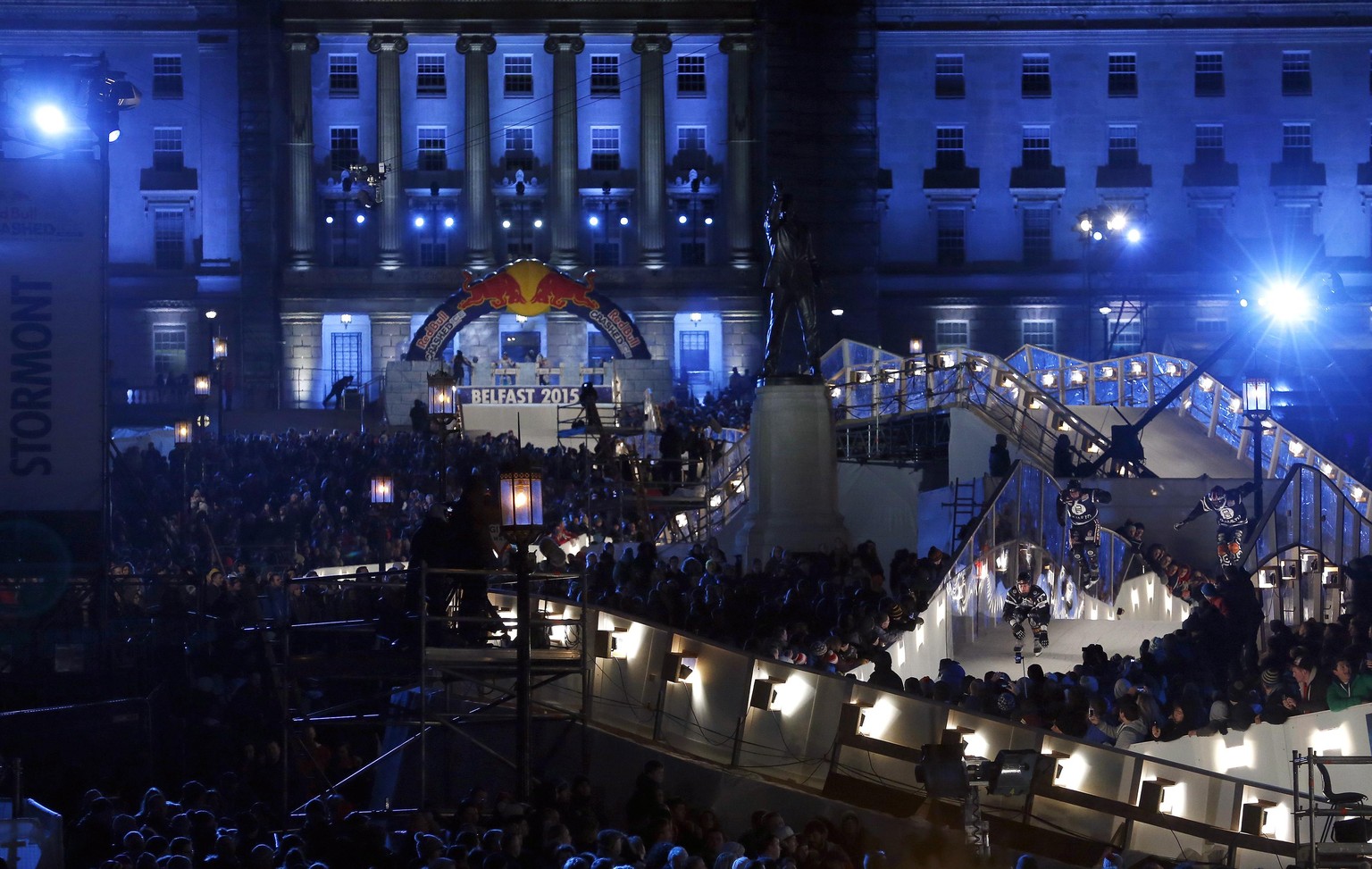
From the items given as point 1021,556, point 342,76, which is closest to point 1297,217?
point 342,76

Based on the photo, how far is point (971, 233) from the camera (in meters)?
72.2

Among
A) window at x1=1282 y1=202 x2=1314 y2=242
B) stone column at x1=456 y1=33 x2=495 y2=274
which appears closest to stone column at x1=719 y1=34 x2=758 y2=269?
stone column at x1=456 y1=33 x2=495 y2=274

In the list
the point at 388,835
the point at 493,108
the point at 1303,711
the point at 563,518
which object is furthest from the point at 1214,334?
the point at 388,835

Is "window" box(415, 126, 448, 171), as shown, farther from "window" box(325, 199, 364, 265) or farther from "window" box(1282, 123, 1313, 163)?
"window" box(1282, 123, 1313, 163)

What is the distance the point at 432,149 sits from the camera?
7094 cm

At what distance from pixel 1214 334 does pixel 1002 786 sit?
183 ft

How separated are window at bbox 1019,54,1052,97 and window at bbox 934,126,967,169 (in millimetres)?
2720

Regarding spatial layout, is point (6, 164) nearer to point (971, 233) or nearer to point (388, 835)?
point (388, 835)

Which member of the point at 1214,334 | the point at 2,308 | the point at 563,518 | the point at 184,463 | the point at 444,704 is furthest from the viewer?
the point at 1214,334

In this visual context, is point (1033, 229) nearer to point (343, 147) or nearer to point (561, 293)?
point (343, 147)

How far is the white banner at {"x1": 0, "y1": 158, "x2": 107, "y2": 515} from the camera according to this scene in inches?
784

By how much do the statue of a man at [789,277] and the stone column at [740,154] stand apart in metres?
42.1

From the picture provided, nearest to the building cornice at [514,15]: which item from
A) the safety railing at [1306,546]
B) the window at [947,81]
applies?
the window at [947,81]

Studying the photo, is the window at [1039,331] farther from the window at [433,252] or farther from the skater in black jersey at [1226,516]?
the skater in black jersey at [1226,516]
